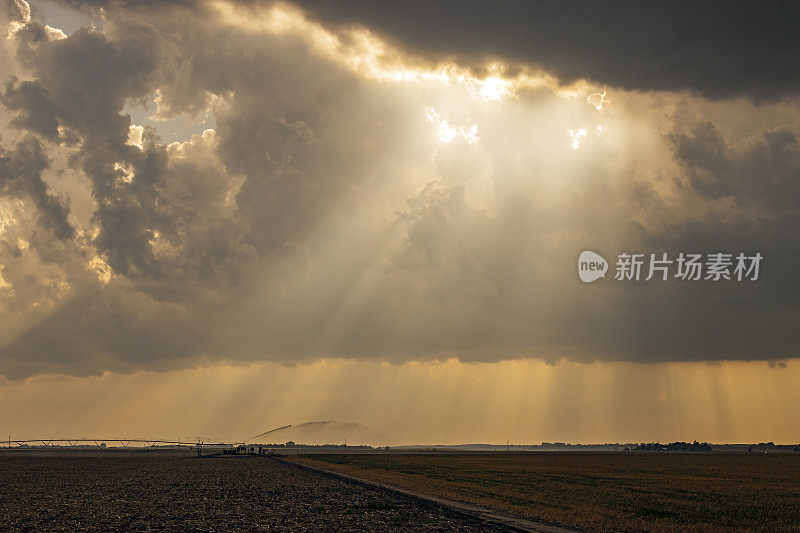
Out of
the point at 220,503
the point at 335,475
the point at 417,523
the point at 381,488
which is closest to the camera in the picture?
the point at 417,523

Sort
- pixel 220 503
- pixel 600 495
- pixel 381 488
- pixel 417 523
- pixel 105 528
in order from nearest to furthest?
pixel 105 528, pixel 417 523, pixel 220 503, pixel 600 495, pixel 381 488

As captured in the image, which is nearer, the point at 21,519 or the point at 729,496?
the point at 21,519

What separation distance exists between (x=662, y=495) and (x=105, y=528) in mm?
46059

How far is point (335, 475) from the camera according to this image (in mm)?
89312

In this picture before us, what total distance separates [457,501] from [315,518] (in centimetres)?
1408

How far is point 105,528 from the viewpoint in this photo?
1501 inches

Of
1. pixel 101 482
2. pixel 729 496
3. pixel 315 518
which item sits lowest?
pixel 101 482

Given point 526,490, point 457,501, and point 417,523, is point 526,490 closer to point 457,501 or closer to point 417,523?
point 457,501

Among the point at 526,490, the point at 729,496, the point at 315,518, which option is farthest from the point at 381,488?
the point at 729,496

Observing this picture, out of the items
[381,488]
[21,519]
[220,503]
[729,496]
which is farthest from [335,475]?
[21,519]

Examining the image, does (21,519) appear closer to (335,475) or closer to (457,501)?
(457,501)

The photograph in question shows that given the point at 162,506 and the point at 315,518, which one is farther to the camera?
the point at 162,506

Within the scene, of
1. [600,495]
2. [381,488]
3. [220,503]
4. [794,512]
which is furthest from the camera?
[381,488]

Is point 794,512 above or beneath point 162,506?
above
